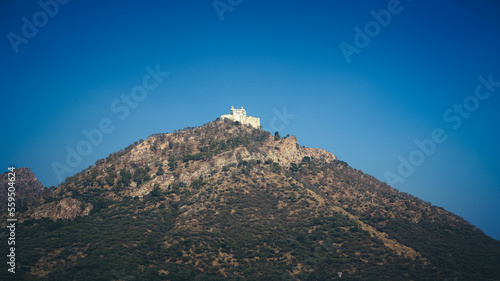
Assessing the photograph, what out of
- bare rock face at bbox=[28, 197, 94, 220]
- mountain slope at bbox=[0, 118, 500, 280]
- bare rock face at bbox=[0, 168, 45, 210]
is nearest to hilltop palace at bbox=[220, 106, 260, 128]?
mountain slope at bbox=[0, 118, 500, 280]

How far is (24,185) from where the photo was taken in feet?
408

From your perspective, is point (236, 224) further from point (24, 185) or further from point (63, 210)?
point (24, 185)

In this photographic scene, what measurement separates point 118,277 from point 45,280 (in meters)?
11.5

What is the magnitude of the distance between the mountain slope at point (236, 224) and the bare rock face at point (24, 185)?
82.0 ft

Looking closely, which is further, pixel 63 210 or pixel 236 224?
pixel 63 210

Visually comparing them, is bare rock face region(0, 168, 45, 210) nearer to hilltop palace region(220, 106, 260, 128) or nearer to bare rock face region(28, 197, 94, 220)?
bare rock face region(28, 197, 94, 220)

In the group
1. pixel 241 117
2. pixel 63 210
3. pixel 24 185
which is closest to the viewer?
pixel 63 210

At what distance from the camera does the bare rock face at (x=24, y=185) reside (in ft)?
382

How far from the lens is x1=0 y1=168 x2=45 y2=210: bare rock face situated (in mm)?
116419

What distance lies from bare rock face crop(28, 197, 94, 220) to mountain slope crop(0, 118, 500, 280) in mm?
455

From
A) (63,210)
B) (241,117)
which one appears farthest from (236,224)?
(241,117)

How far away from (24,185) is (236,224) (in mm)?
77219

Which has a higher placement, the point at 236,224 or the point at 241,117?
the point at 241,117

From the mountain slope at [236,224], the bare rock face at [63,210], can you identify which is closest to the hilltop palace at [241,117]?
the mountain slope at [236,224]
